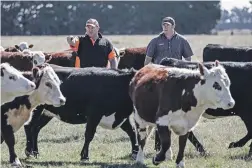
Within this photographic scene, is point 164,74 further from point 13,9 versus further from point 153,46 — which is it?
point 13,9

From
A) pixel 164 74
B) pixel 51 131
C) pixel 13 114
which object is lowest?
pixel 51 131

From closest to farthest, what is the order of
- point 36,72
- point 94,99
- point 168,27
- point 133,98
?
point 36,72, point 133,98, point 94,99, point 168,27

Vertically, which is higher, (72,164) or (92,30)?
(92,30)

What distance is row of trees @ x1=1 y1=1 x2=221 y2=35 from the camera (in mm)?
73125

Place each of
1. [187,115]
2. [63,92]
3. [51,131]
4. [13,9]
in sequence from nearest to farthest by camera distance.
→ 1. [187,115]
2. [63,92]
3. [51,131]
4. [13,9]

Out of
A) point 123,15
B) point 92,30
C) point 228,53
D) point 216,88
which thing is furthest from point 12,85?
point 123,15

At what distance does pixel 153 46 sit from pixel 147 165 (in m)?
2.46

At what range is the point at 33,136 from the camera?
9.75 metres

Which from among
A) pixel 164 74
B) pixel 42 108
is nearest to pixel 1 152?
pixel 42 108

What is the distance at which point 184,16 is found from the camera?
7869 centimetres

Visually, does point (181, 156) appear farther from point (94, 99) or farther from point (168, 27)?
point (168, 27)

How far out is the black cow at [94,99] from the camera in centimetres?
925

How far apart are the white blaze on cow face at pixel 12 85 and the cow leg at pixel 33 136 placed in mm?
→ 1590

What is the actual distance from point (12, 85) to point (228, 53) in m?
8.25
